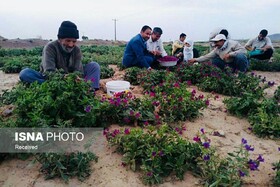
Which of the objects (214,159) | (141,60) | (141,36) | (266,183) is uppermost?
(141,36)

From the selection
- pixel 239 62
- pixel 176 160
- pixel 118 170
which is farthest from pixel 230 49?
pixel 118 170

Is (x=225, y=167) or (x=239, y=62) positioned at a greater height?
(x=239, y=62)

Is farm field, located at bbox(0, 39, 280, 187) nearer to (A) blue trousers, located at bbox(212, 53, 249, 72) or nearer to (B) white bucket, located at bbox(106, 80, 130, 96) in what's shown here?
(B) white bucket, located at bbox(106, 80, 130, 96)

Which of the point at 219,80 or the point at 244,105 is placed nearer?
the point at 244,105

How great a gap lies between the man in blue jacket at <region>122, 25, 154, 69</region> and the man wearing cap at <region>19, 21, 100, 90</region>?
189cm

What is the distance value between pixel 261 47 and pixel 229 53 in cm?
348

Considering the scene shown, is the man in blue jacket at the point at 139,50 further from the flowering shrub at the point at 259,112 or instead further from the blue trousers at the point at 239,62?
the flowering shrub at the point at 259,112

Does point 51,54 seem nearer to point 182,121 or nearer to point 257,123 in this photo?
point 182,121

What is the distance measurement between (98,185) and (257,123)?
225 cm

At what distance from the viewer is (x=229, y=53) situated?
6.11 meters

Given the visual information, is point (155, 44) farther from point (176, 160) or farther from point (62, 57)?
point (176, 160)

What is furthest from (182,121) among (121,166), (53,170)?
(53,170)

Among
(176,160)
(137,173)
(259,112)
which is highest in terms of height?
(259,112)

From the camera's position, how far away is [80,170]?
2479mm
